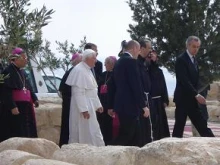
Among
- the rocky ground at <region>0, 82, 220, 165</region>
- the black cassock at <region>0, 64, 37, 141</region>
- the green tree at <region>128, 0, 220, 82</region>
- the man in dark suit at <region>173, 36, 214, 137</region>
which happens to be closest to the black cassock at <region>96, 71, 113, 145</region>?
the man in dark suit at <region>173, 36, 214, 137</region>

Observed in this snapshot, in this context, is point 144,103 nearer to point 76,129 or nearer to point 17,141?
point 76,129

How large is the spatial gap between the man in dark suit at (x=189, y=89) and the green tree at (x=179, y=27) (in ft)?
20.2

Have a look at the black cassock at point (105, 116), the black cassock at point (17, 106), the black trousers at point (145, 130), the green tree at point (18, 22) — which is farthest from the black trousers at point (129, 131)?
the green tree at point (18, 22)

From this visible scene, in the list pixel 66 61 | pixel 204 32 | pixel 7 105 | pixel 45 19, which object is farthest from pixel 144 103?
pixel 204 32

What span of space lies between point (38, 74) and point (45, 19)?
26.0 feet

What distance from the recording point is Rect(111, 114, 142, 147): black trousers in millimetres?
7602

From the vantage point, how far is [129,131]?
759 cm

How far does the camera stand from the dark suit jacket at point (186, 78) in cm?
844

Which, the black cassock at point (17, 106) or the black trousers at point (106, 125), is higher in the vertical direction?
the black cassock at point (17, 106)

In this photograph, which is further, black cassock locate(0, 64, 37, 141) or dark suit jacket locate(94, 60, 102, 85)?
dark suit jacket locate(94, 60, 102, 85)

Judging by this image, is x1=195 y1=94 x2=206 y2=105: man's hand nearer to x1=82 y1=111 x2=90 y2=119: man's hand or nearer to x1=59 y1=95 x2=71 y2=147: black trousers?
x1=82 y1=111 x2=90 y2=119: man's hand

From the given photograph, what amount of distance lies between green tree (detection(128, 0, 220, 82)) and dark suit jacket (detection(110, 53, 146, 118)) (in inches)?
291

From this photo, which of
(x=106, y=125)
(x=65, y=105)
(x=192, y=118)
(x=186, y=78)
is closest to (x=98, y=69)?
(x=106, y=125)

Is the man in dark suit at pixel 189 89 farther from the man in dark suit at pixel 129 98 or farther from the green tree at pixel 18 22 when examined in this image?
the green tree at pixel 18 22
